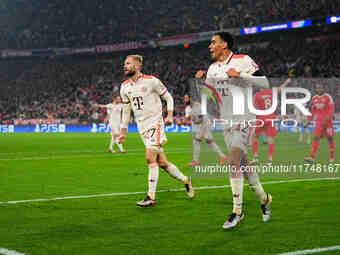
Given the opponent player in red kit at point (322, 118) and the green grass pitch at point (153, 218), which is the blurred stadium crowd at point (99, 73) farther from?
the green grass pitch at point (153, 218)

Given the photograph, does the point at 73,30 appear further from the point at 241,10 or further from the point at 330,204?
the point at 330,204

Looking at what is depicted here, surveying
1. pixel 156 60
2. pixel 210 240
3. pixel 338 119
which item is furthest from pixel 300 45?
pixel 210 240

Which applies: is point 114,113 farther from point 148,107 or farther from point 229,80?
point 229,80

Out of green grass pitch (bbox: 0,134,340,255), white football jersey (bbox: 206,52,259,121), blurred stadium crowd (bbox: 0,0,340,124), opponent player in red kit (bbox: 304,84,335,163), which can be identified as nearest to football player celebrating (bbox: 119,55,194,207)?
green grass pitch (bbox: 0,134,340,255)

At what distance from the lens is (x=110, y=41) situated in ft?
188

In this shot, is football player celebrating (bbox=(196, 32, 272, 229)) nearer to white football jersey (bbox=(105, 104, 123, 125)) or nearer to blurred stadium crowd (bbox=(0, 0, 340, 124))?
white football jersey (bbox=(105, 104, 123, 125))

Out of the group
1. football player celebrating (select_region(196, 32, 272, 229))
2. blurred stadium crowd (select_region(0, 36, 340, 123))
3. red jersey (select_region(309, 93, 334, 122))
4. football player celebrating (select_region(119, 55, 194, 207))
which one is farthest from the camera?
blurred stadium crowd (select_region(0, 36, 340, 123))

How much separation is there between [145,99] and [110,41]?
50238 mm

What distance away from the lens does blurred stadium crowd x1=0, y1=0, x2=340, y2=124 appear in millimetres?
41938

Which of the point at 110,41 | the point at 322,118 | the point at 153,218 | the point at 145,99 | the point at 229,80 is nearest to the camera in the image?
the point at 229,80

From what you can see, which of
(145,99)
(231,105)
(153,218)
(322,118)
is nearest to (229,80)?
(231,105)

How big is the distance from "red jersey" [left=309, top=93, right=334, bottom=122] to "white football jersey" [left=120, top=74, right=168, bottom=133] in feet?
23.2

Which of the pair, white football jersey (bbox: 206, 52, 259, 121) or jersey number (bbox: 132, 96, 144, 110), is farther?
jersey number (bbox: 132, 96, 144, 110)

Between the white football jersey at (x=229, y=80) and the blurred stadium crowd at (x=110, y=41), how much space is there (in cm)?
3299
